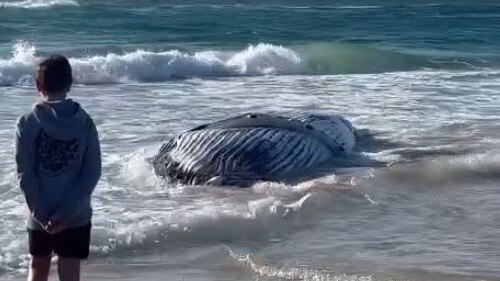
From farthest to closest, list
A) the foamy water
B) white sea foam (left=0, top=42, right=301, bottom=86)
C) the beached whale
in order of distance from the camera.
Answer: white sea foam (left=0, top=42, right=301, bottom=86), the beached whale, the foamy water

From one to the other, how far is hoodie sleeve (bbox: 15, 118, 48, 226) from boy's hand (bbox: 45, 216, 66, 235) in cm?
4

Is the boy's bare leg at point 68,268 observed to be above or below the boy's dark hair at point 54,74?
below

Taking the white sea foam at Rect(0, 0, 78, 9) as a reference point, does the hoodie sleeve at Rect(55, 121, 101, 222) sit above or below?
above

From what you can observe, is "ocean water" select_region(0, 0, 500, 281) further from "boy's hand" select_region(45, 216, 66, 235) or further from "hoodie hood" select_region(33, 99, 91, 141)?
"hoodie hood" select_region(33, 99, 91, 141)

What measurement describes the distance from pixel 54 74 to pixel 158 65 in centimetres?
1807

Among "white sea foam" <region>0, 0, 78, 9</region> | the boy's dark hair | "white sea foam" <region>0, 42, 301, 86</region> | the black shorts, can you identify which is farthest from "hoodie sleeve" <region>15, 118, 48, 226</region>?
"white sea foam" <region>0, 0, 78, 9</region>

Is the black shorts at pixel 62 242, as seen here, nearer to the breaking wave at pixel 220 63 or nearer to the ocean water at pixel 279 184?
the ocean water at pixel 279 184

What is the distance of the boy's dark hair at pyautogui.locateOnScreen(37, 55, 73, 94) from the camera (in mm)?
5246

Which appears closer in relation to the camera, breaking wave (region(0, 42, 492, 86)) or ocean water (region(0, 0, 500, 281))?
ocean water (region(0, 0, 500, 281))

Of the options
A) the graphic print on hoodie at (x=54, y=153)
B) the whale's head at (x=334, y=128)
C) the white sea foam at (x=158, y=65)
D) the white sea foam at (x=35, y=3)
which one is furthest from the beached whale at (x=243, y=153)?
the white sea foam at (x=35, y=3)

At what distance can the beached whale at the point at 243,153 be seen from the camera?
9.81 meters

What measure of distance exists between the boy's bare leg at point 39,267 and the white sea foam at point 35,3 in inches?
1276

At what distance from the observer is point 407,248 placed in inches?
322

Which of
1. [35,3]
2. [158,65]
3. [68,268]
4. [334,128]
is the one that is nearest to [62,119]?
[68,268]
